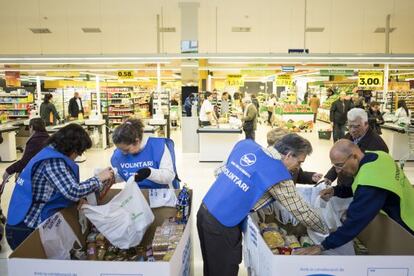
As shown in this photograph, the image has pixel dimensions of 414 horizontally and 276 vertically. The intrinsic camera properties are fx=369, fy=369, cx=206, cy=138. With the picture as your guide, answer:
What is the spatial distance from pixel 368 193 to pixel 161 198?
4.62ft

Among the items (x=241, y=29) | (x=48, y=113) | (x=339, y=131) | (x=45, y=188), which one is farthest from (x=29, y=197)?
(x=241, y=29)

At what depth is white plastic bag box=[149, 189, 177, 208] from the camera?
2.66 meters

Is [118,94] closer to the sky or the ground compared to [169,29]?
closer to the ground

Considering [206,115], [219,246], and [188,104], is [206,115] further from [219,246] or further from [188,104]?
[219,246]

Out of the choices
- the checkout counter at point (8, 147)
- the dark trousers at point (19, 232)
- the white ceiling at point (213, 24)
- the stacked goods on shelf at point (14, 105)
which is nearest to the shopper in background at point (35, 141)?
the dark trousers at point (19, 232)

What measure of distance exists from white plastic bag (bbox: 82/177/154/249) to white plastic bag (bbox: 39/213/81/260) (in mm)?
165

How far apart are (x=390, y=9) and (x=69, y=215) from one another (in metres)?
9.72

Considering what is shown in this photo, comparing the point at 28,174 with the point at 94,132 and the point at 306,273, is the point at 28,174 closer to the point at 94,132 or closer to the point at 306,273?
the point at 306,273

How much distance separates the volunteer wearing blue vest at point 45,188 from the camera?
2199 mm

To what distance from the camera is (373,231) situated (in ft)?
7.75

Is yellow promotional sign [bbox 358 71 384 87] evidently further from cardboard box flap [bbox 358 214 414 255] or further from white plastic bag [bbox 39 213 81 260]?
white plastic bag [bbox 39 213 81 260]

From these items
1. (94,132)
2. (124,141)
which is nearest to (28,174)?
(124,141)

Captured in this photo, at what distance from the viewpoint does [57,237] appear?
2.21 metres

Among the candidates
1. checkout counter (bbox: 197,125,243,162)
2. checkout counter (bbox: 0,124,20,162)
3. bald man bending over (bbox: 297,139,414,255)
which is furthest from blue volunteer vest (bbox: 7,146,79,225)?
checkout counter (bbox: 0,124,20,162)
